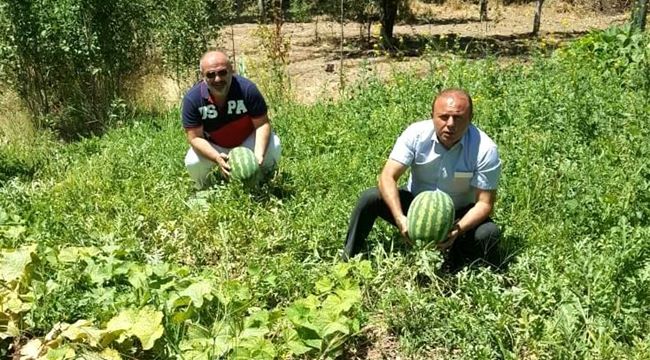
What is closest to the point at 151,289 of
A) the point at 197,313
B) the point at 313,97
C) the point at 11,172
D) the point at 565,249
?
the point at 197,313

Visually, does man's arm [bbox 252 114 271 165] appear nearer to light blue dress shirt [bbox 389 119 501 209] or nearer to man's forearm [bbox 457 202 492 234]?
light blue dress shirt [bbox 389 119 501 209]

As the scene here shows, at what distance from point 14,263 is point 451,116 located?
2.76 meters

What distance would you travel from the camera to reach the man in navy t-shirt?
18.5 feet

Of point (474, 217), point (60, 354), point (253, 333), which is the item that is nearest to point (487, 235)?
point (474, 217)

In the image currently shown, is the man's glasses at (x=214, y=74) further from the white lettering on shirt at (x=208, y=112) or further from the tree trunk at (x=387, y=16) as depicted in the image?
the tree trunk at (x=387, y=16)

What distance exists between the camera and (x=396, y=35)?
1966 cm

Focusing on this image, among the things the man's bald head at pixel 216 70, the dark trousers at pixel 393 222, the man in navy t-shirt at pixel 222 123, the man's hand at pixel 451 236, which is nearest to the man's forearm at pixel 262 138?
the man in navy t-shirt at pixel 222 123

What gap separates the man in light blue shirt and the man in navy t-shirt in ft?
5.36

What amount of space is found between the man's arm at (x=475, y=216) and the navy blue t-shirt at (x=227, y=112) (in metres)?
2.33

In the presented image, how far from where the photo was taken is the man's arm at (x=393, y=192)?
4227 millimetres

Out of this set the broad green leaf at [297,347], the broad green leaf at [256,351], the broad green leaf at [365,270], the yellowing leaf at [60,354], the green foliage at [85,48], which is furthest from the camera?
the green foliage at [85,48]

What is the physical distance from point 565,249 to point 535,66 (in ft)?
15.3

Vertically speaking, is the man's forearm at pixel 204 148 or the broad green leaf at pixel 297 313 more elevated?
→ the man's forearm at pixel 204 148

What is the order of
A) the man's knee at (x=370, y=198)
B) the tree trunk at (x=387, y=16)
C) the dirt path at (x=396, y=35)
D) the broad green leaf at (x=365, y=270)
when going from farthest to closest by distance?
1. the tree trunk at (x=387, y=16)
2. the dirt path at (x=396, y=35)
3. the man's knee at (x=370, y=198)
4. the broad green leaf at (x=365, y=270)
